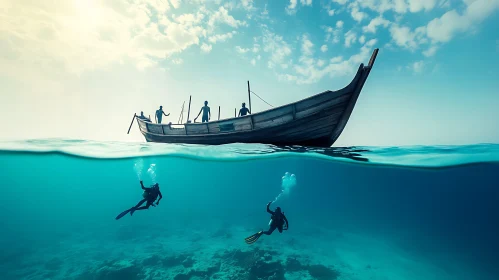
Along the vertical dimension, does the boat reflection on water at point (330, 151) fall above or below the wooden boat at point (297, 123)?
below

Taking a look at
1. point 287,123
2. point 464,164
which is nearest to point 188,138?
point 287,123

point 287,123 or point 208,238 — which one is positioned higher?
point 287,123

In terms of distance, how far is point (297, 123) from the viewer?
1179cm

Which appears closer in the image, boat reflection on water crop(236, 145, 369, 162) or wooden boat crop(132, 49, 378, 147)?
wooden boat crop(132, 49, 378, 147)

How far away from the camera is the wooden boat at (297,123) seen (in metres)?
11.0

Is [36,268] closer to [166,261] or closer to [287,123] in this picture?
[166,261]

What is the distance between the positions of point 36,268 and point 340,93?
2128cm

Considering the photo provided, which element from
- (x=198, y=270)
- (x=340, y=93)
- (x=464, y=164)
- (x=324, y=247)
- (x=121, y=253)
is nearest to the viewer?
(x=340, y=93)

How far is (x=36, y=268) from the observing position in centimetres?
1289

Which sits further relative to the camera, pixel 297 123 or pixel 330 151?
pixel 330 151

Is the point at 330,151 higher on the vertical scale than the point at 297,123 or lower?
lower

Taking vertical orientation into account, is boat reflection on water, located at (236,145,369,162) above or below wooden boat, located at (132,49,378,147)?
below

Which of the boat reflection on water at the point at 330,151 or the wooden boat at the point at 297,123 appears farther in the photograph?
the boat reflection on water at the point at 330,151

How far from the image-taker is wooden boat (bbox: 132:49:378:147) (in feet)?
36.1
